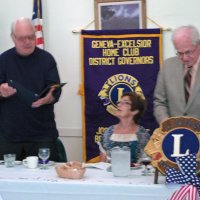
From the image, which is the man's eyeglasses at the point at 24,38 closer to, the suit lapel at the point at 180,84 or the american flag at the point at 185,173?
the suit lapel at the point at 180,84

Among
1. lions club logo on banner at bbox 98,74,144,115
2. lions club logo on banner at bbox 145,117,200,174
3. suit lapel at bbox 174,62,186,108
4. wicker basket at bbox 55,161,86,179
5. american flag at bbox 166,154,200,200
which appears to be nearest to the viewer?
american flag at bbox 166,154,200,200

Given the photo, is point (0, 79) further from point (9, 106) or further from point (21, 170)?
point (21, 170)

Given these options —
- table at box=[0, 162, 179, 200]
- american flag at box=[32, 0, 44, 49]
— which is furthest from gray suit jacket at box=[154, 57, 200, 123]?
american flag at box=[32, 0, 44, 49]

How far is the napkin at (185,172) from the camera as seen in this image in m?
1.78

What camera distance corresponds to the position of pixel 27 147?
9.06 feet

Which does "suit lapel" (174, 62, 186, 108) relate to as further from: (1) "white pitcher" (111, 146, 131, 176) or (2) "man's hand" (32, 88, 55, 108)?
(2) "man's hand" (32, 88, 55, 108)

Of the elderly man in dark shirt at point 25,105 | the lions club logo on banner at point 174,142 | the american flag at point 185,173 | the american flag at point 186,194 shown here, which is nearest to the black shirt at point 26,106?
the elderly man in dark shirt at point 25,105

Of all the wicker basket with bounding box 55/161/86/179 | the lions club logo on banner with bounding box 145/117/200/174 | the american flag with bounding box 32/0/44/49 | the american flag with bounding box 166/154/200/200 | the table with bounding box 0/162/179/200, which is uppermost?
the american flag with bounding box 32/0/44/49

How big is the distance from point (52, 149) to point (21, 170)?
0.57 meters

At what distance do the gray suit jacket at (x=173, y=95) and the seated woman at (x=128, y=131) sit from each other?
354mm

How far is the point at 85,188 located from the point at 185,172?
435 millimetres

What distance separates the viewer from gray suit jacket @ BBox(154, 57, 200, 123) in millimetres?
2336

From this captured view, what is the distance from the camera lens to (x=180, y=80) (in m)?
2.39

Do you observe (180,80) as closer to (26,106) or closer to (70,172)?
(70,172)
